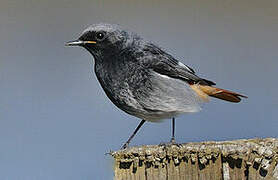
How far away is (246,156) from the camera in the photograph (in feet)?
7.20

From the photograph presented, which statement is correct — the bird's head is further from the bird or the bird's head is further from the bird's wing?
the bird's wing

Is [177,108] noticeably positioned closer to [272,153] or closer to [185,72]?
[185,72]

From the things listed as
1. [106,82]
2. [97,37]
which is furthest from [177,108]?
[97,37]

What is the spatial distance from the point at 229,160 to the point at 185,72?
63.9 inches

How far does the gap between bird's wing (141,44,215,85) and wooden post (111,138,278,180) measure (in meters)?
1.22

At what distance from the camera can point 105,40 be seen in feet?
12.1

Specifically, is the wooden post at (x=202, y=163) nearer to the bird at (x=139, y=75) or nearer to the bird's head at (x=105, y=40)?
the bird at (x=139, y=75)

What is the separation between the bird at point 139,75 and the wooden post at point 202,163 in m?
1.05

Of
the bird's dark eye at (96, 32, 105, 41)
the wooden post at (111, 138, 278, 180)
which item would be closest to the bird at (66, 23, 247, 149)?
the bird's dark eye at (96, 32, 105, 41)

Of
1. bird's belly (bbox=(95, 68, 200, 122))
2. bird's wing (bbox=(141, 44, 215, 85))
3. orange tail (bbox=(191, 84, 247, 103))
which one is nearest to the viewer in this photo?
bird's belly (bbox=(95, 68, 200, 122))

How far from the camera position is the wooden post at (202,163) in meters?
2.17

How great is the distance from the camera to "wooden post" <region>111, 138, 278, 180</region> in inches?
85.6

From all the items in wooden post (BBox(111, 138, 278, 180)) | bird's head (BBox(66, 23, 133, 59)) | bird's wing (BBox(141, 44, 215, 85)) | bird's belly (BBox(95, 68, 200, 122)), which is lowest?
wooden post (BBox(111, 138, 278, 180))

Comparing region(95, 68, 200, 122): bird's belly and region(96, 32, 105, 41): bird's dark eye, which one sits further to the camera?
region(96, 32, 105, 41): bird's dark eye
